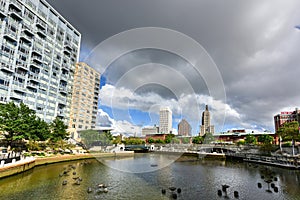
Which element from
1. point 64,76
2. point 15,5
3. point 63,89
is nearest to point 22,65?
point 15,5

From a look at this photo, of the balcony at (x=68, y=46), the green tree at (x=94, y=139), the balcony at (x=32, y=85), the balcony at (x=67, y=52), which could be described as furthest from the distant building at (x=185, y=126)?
the balcony at (x=68, y=46)

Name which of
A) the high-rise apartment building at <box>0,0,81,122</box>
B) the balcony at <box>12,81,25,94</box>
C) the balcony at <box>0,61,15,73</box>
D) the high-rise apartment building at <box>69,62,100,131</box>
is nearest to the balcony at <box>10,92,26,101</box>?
the high-rise apartment building at <box>0,0,81,122</box>

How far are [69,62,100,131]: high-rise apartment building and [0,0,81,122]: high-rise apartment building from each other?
33.9 ft

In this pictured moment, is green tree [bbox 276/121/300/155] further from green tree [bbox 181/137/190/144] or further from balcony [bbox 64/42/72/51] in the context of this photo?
balcony [bbox 64/42/72/51]

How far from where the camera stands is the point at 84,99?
111438mm

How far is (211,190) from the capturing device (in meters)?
25.4

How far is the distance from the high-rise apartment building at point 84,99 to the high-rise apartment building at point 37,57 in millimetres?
10318

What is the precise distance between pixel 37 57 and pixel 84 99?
40.3 meters

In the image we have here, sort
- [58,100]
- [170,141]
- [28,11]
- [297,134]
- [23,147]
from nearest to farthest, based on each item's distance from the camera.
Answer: [23,147]
[297,134]
[28,11]
[58,100]
[170,141]

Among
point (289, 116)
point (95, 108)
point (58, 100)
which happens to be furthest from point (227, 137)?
point (58, 100)

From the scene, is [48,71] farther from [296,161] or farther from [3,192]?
[296,161]

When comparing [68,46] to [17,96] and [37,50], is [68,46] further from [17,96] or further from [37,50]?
[17,96]

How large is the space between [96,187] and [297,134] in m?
57.2

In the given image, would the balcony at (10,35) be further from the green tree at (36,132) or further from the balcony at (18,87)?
the green tree at (36,132)
